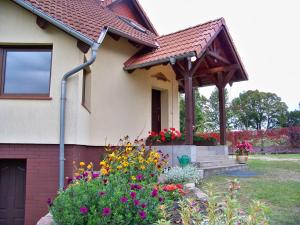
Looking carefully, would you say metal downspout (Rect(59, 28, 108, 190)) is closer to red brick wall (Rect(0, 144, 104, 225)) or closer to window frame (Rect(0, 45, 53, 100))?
red brick wall (Rect(0, 144, 104, 225))

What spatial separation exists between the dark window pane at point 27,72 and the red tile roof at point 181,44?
10.3 ft

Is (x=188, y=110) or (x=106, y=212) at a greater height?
(x=188, y=110)

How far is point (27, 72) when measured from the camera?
695 centimetres

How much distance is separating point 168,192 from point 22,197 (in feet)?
12.5

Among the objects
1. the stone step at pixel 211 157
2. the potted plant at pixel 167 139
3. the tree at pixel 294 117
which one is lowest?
the stone step at pixel 211 157

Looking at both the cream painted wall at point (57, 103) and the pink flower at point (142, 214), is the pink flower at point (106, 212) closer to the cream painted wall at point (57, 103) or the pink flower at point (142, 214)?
the pink flower at point (142, 214)

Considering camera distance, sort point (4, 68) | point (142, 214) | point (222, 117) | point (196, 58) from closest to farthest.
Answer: point (142, 214) → point (4, 68) → point (196, 58) → point (222, 117)

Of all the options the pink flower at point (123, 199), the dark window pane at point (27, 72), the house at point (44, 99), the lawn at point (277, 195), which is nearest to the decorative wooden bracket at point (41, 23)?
the house at point (44, 99)

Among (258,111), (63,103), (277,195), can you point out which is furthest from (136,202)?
(258,111)

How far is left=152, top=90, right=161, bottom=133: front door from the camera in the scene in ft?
37.7

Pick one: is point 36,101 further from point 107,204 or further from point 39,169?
point 107,204

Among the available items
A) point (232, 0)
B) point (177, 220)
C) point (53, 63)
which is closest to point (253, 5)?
point (232, 0)

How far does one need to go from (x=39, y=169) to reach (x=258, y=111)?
2124 inches

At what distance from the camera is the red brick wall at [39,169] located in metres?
6.29
